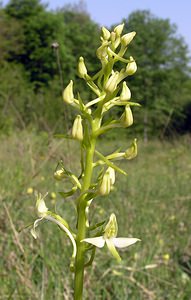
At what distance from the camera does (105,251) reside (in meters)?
3.79

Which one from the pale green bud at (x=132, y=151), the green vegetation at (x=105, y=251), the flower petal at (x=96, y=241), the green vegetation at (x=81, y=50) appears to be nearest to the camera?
the flower petal at (x=96, y=241)

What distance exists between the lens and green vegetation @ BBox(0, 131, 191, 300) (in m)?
3.09

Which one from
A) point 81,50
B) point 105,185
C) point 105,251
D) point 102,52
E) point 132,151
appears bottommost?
point 105,251

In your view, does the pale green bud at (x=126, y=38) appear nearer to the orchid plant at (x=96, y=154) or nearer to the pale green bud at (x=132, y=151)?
the orchid plant at (x=96, y=154)

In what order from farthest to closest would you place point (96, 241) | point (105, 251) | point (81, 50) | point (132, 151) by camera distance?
point (81, 50) < point (105, 251) < point (132, 151) < point (96, 241)

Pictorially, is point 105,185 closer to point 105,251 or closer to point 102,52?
point 102,52

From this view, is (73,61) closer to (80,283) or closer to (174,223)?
(174,223)

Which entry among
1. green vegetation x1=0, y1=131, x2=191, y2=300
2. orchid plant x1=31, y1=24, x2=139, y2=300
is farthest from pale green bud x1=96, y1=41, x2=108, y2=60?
green vegetation x1=0, y1=131, x2=191, y2=300

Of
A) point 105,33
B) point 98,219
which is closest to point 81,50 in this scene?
point 98,219

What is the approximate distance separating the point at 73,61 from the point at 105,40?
40.2 meters

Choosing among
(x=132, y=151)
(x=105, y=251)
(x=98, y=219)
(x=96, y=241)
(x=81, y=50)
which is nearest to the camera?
(x=96, y=241)

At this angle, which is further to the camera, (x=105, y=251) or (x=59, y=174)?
(x=105, y=251)

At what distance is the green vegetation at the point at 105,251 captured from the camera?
10.1 ft

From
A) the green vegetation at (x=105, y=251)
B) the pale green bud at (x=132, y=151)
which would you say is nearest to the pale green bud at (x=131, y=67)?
the pale green bud at (x=132, y=151)
